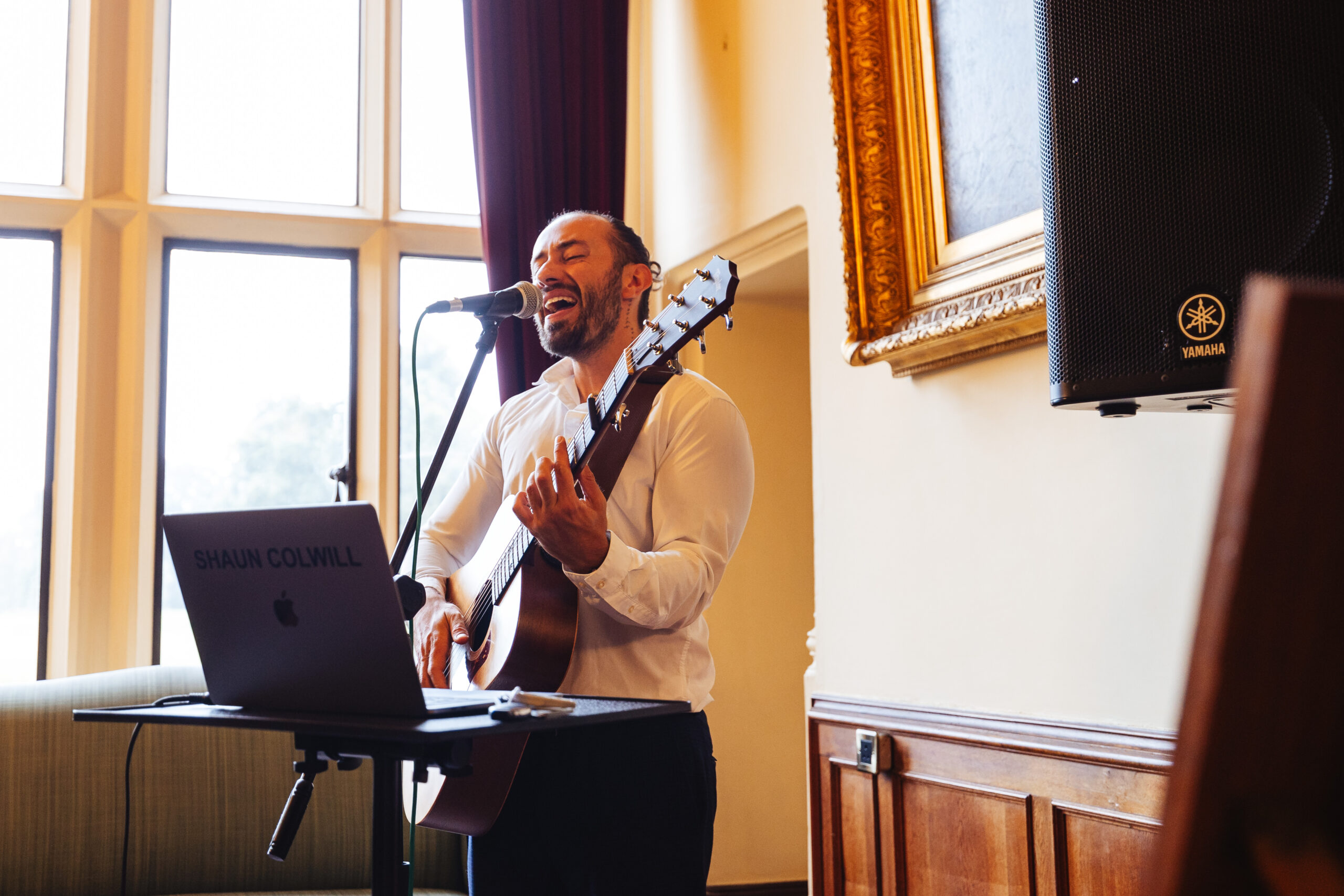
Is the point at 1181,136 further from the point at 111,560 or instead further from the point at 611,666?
the point at 111,560

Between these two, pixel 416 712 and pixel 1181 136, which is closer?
pixel 416 712

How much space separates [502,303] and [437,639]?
512 mm

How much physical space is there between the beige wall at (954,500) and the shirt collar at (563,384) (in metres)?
0.70

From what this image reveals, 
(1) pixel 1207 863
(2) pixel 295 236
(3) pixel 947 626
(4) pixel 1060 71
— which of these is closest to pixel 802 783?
(3) pixel 947 626

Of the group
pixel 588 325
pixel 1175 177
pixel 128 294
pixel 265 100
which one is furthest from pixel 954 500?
pixel 265 100

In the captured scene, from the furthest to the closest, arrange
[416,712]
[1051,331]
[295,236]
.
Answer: [295,236] → [1051,331] → [416,712]

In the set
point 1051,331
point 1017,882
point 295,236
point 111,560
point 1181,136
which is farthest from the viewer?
point 295,236

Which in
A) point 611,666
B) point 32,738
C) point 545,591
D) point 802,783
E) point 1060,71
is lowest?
point 802,783

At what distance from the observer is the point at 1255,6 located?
0.95m

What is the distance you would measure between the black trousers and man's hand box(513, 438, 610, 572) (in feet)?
0.86

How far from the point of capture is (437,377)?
3.59 metres

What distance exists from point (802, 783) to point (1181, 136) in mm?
2631

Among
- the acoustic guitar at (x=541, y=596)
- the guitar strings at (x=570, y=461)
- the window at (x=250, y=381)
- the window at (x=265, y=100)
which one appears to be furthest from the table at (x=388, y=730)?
the window at (x=265, y=100)

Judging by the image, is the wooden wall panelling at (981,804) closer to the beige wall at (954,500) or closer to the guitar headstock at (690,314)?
the beige wall at (954,500)
